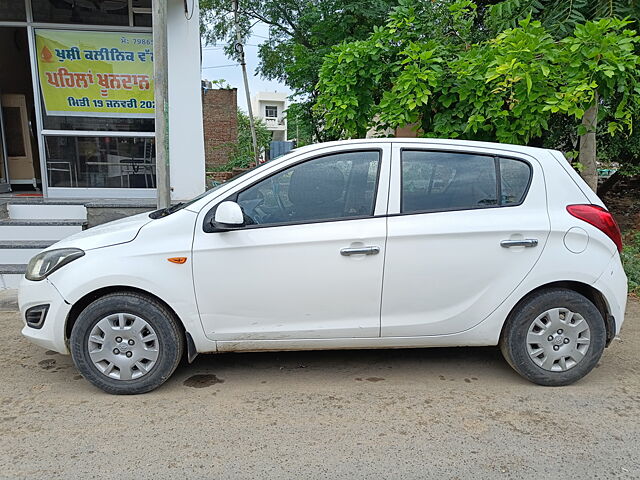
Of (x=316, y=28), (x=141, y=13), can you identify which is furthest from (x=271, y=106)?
(x=141, y=13)

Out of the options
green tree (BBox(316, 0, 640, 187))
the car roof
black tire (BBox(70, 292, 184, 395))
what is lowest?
black tire (BBox(70, 292, 184, 395))

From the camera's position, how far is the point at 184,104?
7820mm

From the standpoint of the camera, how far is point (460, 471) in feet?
8.77

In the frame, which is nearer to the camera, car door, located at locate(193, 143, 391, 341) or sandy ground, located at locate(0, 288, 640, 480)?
sandy ground, located at locate(0, 288, 640, 480)

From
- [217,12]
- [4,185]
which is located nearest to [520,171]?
[4,185]

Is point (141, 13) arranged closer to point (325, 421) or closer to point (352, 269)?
point (352, 269)

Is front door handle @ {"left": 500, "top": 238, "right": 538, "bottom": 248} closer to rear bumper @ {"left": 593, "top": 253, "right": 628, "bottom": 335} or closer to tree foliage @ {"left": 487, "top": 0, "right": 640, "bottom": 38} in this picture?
rear bumper @ {"left": 593, "top": 253, "right": 628, "bottom": 335}

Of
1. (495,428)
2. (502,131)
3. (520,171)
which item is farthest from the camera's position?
(502,131)

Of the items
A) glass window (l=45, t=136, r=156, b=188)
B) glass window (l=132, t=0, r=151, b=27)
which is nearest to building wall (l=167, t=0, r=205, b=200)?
glass window (l=132, t=0, r=151, b=27)

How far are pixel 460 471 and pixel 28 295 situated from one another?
3.10 meters

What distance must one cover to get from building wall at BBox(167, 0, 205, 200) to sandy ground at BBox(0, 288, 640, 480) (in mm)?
4259

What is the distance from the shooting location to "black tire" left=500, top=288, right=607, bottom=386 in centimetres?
350

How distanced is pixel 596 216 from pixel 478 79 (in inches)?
90.5

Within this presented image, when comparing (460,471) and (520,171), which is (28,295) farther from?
(520,171)
